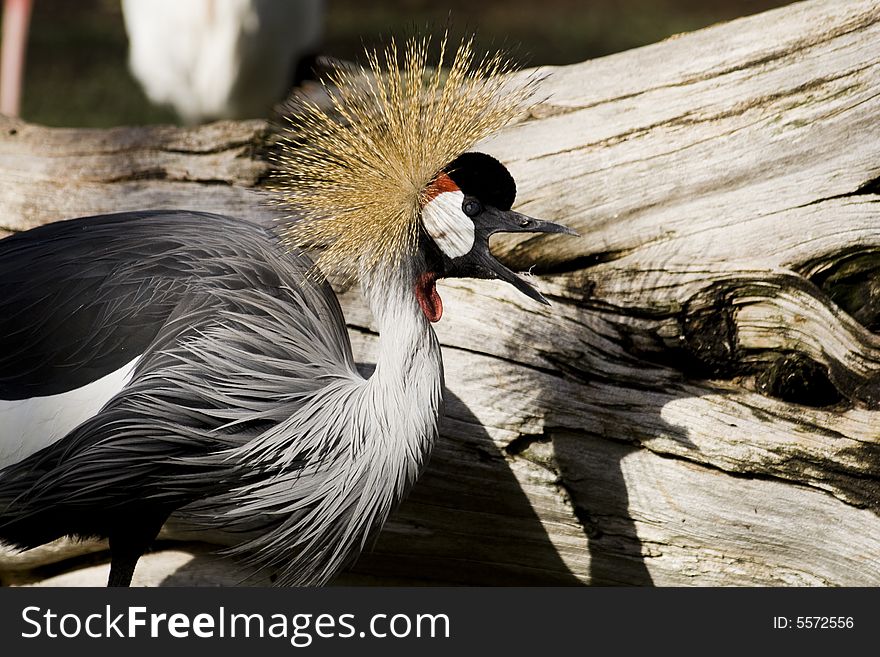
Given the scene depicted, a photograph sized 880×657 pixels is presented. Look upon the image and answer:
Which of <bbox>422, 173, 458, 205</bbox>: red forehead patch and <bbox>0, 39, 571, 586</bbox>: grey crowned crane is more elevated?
<bbox>422, 173, 458, 205</bbox>: red forehead patch

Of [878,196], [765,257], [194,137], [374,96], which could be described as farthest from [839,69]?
[194,137]

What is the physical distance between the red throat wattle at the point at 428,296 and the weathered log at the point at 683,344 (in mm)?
304

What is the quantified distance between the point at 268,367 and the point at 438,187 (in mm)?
318

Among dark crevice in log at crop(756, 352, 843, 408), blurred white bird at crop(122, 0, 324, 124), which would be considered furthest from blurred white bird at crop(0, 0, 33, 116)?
dark crevice in log at crop(756, 352, 843, 408)

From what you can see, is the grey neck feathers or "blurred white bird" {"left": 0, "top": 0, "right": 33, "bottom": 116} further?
"blurred white bird" {"left": 0, "top": 0, "right": 33, "bottom": 116}

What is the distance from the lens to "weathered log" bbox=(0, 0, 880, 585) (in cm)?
149

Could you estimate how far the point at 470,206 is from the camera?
4.08 ft

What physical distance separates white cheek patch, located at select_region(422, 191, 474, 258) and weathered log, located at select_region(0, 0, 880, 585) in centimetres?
36

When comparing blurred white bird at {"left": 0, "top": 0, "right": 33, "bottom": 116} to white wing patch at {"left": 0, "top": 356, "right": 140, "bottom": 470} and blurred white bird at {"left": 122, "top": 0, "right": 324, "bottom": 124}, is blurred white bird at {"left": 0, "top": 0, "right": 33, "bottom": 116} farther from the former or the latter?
white wing patch at {"left": 0, "top": 356, "right": 140, "bottom": 470}

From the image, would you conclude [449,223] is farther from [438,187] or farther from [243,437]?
[243,437]

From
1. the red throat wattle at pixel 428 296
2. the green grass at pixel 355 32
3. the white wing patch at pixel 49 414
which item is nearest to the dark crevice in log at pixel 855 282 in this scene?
the red throat wattle at pixel 428 296

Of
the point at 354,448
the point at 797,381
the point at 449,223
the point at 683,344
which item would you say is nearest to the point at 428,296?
the point at 449,223

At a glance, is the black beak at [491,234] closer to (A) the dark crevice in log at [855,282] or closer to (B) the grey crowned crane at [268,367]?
(B) the grey crowned crane at [268,367]

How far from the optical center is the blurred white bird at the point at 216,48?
3334 mm
